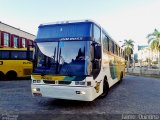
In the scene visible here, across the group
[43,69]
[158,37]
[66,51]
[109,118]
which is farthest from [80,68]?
[158,37]

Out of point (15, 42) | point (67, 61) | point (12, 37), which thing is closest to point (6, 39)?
point (12, 37)

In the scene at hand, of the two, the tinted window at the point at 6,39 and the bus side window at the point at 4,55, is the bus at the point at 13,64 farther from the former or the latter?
the tinted window at the point at 6,39

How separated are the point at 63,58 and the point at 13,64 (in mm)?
14647

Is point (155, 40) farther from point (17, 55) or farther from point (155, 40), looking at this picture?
point (17, 55)

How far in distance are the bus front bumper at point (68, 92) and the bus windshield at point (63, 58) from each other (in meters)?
0.51

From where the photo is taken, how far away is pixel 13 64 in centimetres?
2327

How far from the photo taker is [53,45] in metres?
9.91

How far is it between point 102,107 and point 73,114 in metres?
1.71

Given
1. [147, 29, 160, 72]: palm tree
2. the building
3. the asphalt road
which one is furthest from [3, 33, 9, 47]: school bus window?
[147, 29, 160, 72]: palm tree

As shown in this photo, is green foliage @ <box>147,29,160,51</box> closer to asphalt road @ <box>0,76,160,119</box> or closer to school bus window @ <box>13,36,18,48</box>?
school bus window @ <box>13,36,18,48</box>

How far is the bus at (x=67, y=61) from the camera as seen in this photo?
9.35 metres

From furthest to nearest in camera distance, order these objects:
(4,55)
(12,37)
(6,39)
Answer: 1. (12,37)
2. (6,39)
3. (4,55)

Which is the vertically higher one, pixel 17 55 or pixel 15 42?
pixel 15 42

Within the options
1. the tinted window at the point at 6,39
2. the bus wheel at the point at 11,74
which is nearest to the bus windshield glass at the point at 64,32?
the bus wheel at the point at 11,74
